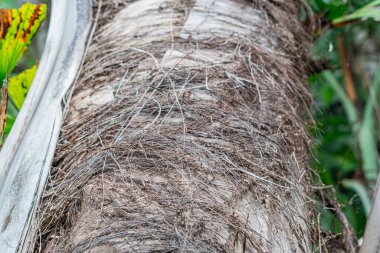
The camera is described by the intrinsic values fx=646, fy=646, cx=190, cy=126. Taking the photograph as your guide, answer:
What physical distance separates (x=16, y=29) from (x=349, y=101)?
1615mm

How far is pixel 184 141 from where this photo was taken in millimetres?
1244

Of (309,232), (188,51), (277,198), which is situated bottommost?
(309,232)

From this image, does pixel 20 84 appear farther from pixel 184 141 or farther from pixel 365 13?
pixel 365 13

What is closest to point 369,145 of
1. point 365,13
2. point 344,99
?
point 344,99

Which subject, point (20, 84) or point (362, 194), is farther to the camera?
→ point (362, 194)

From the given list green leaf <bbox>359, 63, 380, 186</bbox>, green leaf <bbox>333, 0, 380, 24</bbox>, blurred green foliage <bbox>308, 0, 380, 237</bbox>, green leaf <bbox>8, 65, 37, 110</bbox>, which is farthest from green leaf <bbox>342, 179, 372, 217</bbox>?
green leaf <bbox>8, 65, 37, 110</bbox>

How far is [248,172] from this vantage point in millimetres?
1214

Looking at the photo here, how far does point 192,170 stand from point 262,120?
0.24 m

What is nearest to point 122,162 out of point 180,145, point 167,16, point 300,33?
point 180,145

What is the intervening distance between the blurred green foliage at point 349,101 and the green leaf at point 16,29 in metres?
0.88

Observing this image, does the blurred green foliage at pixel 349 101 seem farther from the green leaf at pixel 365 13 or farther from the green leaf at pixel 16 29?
the green leaf at pixel 16 29

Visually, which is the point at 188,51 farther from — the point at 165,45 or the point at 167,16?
the point at 167,16

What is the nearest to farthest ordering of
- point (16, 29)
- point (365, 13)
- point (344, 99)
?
point (16, 29) < point (365, 13) < point (344, 99)

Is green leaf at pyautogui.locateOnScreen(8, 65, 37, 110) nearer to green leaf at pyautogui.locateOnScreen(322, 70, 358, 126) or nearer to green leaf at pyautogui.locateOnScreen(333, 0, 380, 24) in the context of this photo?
green leaf at pyautogui.locateOnScreen(333, 0, 380, 24)
